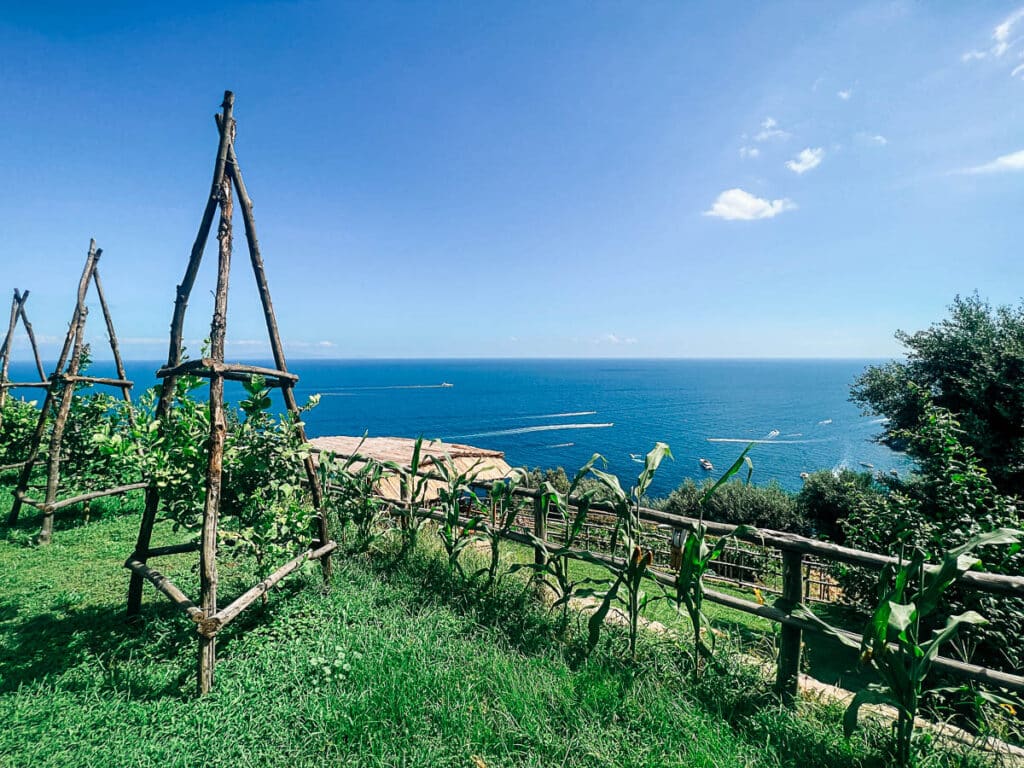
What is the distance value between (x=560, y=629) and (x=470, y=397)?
3862 inches

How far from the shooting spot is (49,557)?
465 centimetres

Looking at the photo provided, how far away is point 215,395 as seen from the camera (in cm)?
275

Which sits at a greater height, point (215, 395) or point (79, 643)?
point (215, 395)

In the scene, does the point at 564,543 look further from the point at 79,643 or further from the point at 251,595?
the point at 79,643

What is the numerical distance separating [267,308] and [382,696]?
117 inches

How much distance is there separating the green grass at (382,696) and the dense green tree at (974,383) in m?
9.61

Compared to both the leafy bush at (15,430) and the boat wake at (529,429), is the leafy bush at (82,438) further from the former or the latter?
the boat wake at (529,429)

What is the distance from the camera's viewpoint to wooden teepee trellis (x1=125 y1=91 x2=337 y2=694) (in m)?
2.66

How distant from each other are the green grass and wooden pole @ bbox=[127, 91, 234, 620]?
359 millimetres

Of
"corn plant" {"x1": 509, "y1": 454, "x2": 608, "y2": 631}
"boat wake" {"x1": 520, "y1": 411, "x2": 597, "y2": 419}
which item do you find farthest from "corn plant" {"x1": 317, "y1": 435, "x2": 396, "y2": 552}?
"boat wake" {"x1": 520, "y1": 411, "x2": 597, "y2": 419}

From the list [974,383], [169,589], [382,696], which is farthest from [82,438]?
[974,383]

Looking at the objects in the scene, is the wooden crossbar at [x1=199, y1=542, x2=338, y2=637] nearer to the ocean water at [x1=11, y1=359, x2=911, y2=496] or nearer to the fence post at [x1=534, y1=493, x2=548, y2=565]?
the fence post at [x1=534, y1=493, x2=548, y2=565]

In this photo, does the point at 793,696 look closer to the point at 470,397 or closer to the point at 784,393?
the point at 470,397

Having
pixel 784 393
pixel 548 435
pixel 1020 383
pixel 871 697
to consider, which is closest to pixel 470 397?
pixel 548 435
